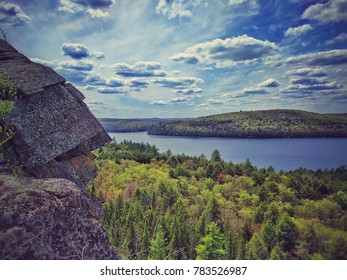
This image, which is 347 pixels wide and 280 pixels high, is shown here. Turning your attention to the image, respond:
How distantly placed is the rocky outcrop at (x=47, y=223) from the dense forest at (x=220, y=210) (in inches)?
44.9

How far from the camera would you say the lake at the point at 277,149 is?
747 centimetres

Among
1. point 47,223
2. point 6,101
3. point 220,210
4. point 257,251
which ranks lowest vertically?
point 220,210

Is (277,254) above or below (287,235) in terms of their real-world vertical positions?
below

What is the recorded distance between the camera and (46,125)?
6.11 meters

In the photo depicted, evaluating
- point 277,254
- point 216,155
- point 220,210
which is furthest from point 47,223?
point 216,155

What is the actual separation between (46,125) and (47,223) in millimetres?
2305

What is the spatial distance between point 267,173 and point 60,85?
1127 centimetres

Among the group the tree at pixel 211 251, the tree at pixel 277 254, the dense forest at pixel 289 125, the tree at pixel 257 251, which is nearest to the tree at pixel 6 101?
the tree at pixel 211 251

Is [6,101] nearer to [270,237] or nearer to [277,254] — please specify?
[277,254]

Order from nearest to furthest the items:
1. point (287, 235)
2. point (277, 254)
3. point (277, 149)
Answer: point (277, 254) < point (287, 235) < point (277, 149)

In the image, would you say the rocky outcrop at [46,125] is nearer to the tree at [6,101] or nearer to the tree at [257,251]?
the tree at [6,101]

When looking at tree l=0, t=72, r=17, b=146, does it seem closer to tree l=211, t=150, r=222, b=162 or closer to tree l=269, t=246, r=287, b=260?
tree l=269, t=246, r=287, b=260

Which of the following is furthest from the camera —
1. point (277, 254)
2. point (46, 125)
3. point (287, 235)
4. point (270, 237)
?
point (270, 237)

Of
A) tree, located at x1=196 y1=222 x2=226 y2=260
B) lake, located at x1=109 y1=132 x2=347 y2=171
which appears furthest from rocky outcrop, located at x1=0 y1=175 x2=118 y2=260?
lake, located at x1=109 y1=132 x2=347 y2=171
